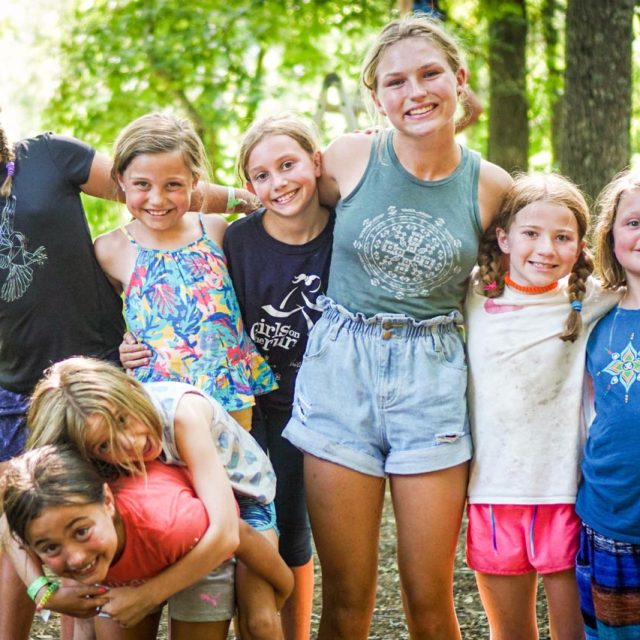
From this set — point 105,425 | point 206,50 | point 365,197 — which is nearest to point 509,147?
point 206,50

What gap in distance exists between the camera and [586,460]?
249cm

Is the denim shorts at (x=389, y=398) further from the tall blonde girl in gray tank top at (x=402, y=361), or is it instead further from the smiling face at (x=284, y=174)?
the smiling face at (x=284, y=174)

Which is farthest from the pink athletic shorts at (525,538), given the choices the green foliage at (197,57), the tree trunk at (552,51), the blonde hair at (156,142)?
the tree trunk at (552,51)

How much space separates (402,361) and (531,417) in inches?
16.3

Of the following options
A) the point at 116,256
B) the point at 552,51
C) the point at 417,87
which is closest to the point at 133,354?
the point at 116,256

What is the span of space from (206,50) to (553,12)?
11.0 feet

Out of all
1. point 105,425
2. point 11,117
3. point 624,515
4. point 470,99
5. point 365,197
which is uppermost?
point 11,117

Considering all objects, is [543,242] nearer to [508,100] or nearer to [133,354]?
[133,354]

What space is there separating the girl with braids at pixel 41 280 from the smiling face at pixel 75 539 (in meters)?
0.79

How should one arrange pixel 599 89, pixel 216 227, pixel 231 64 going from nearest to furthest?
pixel 216 227
pixel 599 89
pixel 231 64

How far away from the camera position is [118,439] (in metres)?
2.17

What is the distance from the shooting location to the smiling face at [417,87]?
2.52m

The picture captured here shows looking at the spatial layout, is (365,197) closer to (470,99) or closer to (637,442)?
(470,99)

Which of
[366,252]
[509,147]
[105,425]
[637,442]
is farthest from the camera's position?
[509,147]
